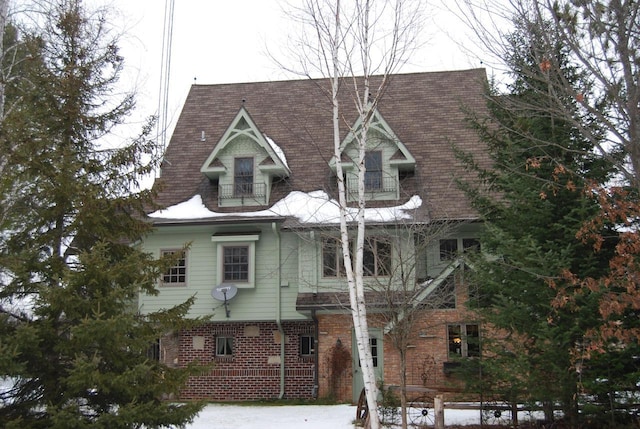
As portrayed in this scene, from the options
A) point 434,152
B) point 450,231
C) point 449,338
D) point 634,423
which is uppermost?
point 434,152

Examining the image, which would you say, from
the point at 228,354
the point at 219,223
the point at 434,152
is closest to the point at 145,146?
the point at 219,223

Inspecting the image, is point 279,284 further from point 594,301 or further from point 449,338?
point 594,301

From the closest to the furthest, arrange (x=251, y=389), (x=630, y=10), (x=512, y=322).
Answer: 1. (x=630, y=10)
2. (x=512, y=322)
3. (x=251, y=389)

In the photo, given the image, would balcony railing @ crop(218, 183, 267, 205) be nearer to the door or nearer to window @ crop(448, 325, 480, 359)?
the door

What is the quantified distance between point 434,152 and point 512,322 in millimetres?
9863

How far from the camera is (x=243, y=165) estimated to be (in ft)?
66.7

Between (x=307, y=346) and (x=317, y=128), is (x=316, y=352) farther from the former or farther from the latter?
(x=317, y=128)

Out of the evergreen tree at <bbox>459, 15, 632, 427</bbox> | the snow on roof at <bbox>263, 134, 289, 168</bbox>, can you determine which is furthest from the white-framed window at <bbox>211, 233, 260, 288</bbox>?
the evergreen tree at <bbox>459, 15, 632, 427</bbox>

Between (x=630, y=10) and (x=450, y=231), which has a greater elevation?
(x=630, y=10)

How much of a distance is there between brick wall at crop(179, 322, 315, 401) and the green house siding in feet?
1.74

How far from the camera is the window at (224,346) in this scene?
63.9 feet

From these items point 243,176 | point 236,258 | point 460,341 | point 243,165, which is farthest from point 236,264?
point 460,341

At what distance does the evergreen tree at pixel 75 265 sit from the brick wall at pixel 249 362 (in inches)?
364

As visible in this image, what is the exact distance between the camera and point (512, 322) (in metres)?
11.9
